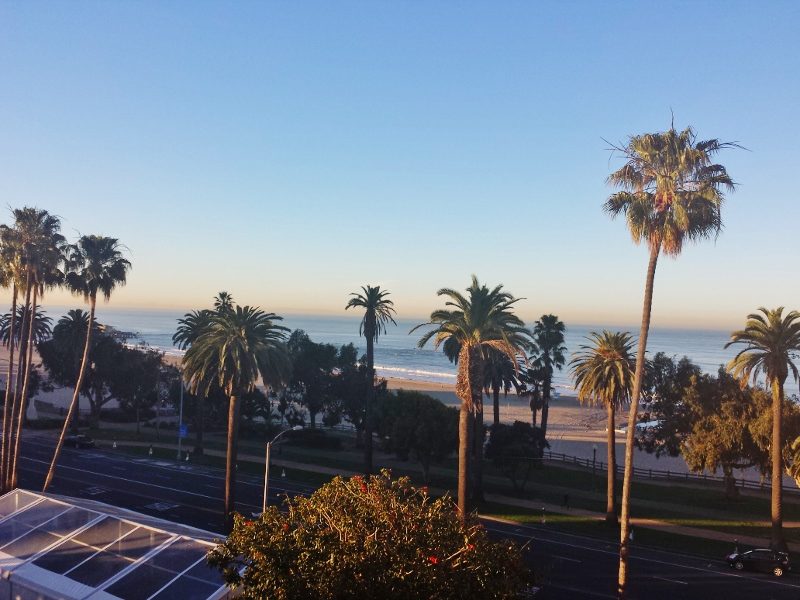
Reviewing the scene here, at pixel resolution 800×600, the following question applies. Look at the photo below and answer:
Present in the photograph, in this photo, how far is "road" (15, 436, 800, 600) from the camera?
27.3 metres

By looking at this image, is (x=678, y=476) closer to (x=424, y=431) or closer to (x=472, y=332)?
Answer: (x=424, y=431)

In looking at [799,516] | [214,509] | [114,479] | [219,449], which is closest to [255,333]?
[214,509]

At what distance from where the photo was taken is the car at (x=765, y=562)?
29969mm

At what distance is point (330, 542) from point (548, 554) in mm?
22311

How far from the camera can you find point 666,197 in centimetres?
2248

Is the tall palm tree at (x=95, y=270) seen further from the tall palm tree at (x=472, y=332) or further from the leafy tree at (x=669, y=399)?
the leafy tree at (x=669, y=399)

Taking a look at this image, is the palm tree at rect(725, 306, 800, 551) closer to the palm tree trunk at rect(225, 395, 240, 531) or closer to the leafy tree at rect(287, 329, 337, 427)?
the palm tree trunk at rect(225, 395, 240, 531)

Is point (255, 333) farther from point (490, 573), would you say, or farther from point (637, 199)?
point (490, 573)

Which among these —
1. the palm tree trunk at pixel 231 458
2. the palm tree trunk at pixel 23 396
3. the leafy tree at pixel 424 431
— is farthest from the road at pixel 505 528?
the leafy tree at pixel 424 431

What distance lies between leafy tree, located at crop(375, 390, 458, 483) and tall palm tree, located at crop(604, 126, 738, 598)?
2381 cm

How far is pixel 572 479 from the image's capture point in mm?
52531

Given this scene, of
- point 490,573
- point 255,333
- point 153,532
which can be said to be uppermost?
point 255,333

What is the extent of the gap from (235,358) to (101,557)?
50.0 ft

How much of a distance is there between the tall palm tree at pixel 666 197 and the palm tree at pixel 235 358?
20.6 meters
